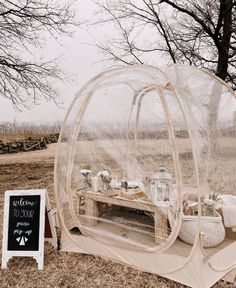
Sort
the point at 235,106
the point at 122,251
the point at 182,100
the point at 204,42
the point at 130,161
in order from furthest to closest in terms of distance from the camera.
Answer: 1. the point at 204,42
2. the point at 130,161
3. the point at 235,106
4. the point at 122,251
5. the point at 182,100

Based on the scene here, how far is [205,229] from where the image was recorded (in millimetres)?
2834

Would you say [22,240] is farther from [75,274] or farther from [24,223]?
[75,274]

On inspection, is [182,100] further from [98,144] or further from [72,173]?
[72,173]

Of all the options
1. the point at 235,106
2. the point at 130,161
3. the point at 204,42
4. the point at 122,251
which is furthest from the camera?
the point at 204,42

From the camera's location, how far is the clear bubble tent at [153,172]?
2842 millimetres

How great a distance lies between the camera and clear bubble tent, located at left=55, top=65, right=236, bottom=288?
9.32 feet

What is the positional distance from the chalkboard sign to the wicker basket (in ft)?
4.60

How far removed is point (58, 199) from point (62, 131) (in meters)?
0.73

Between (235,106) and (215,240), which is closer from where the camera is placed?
(215,240)

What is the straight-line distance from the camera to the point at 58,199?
3527 mm

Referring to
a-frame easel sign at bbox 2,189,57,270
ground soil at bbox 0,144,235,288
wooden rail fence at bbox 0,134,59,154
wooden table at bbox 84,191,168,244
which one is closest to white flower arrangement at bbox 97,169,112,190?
wooden table at bbox 84,191,168,244

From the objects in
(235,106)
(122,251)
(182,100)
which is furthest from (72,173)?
(235,106)

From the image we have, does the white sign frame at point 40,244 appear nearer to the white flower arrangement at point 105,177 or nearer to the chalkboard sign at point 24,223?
the chalkboard sign at point 24,223

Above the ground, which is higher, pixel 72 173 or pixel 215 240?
pixel 72 173
